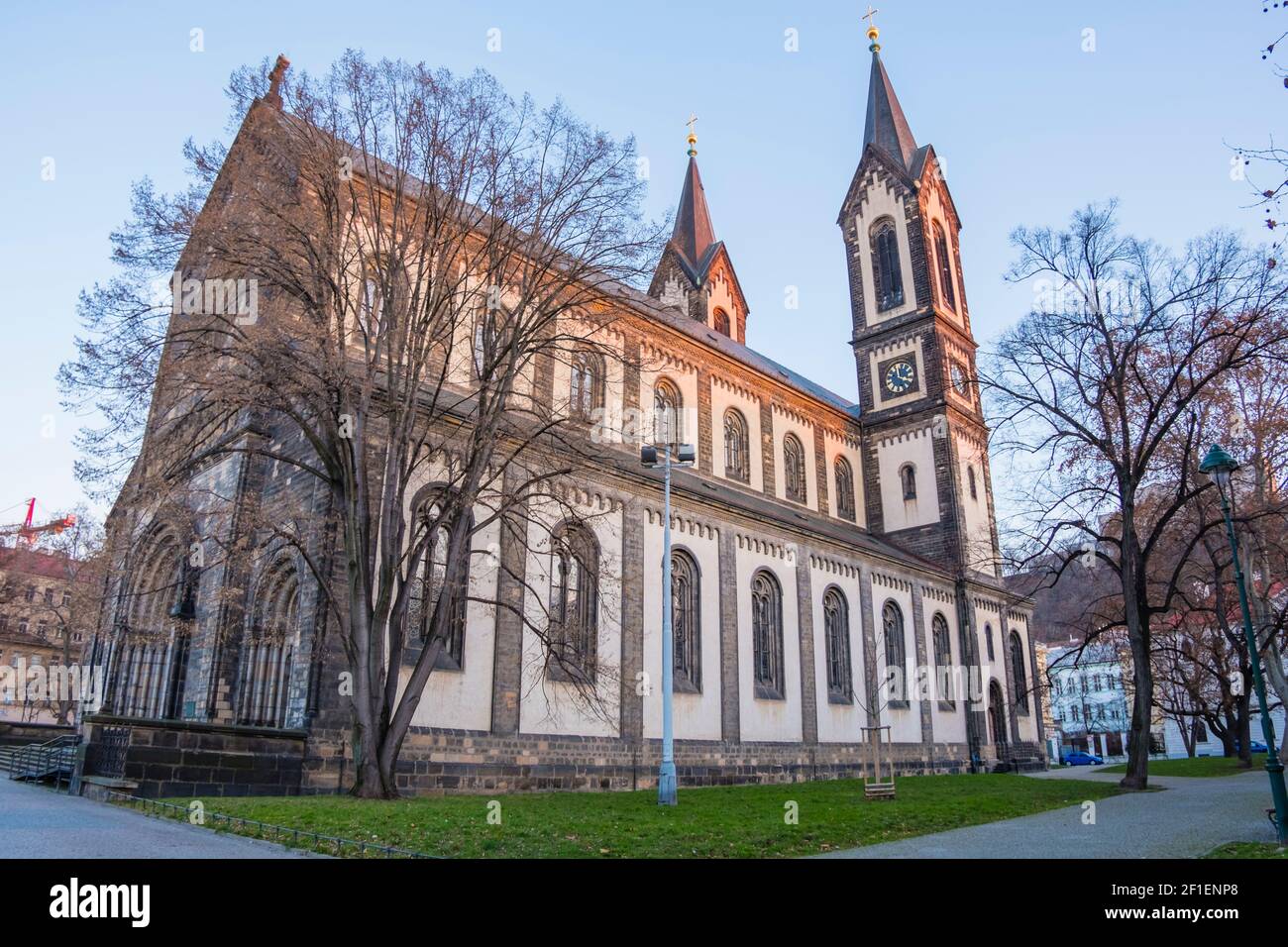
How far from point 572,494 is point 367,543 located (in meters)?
7.43

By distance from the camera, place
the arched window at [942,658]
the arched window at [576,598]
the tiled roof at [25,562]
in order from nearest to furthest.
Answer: the arched window at [576,598] → the arched window at [942,658] → the tiled roof at [25,562]

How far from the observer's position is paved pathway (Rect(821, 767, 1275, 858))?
9.91 metres

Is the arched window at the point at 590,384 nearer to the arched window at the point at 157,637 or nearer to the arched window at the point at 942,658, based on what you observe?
the arched window at the point at 157,637

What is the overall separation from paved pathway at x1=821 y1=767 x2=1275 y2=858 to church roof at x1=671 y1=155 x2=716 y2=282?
34.6 metres

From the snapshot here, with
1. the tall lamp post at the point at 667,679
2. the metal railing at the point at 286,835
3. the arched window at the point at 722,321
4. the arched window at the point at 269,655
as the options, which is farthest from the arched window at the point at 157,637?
the arched window at the point at 722,321

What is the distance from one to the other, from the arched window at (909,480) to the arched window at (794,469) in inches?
222

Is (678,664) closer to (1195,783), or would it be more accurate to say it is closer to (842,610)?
(842,610)

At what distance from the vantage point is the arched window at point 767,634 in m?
26.9

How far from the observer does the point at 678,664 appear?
24.3 metres

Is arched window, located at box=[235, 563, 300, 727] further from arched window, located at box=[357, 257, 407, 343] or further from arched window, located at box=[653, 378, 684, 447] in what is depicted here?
arched window, located at box=[653, 378, 684, 447]

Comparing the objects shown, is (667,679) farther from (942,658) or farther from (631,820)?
(942,658)

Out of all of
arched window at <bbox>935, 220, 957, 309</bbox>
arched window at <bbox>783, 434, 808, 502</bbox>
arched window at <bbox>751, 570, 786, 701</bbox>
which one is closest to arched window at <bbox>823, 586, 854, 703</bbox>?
arched window at <bbox>751, 570, 786, 701</bbox>

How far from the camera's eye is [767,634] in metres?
27.6
